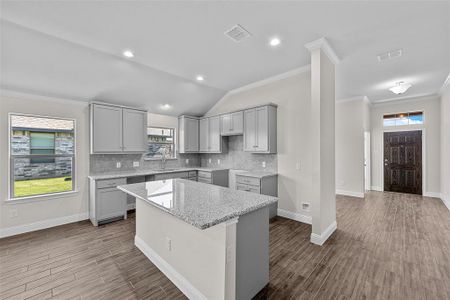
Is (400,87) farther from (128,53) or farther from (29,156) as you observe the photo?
(29,156)

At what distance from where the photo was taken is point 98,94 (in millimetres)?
3934

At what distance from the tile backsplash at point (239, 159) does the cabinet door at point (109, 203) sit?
8.50 ft

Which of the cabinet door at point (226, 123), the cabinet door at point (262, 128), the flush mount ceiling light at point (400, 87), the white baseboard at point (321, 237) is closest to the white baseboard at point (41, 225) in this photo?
the cabinet door at point (226, 123)

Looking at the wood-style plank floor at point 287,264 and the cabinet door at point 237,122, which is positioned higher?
the cabinet door at point 237,122

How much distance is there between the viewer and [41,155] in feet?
11.9

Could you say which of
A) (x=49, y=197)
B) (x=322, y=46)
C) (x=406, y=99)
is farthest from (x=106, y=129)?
(x=406, y=99)

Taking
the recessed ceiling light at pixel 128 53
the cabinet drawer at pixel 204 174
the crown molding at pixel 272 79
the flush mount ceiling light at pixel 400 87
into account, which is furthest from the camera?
the cabinet drawer at pixel 204 174

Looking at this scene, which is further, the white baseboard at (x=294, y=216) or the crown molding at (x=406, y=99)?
the crown molding at (x=406, y=99)

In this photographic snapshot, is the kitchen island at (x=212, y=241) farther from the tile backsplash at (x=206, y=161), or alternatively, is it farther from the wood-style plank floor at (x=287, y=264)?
the tile backsplash at (x=206, y=161)

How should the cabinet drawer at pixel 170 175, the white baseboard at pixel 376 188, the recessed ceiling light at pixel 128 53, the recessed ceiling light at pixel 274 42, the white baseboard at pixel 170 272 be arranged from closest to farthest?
the white baseboard at pixel 170 272
the recessed ceiling light at pixel 274 42
the recessed ceiling light at pixel 128 53
the cabinet drawer at pixel 170 175
the white baseboard at pixel 376 188

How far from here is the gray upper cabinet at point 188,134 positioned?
5.54 meters

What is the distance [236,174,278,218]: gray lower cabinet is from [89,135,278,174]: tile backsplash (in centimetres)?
34

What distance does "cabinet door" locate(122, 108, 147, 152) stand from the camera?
14.2ft

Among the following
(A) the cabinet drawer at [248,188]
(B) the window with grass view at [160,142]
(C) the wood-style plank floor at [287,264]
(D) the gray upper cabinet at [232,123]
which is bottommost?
(C) the wood-style plank floor at [287,264]
